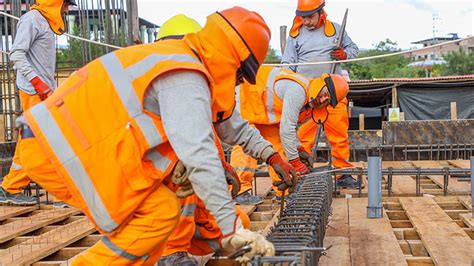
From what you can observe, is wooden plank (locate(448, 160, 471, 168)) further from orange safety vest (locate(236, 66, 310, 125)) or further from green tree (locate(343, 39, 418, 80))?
green tree (locate(343, 39, 418, 80))

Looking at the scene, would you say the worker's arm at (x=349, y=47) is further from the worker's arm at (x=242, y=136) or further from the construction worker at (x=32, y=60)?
the worker's arm at (x=242, y=136)

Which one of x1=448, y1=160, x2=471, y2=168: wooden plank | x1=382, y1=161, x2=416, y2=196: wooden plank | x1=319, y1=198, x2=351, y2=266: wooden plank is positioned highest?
x1=448, y1=160, x2=471, y2=168: wooden plank

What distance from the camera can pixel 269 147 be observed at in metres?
3.61

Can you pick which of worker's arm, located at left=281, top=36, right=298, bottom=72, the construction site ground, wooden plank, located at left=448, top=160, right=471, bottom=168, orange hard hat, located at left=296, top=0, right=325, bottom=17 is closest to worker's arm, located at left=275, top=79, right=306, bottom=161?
the construction site ground

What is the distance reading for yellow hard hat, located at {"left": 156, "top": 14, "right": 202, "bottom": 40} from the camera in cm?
470

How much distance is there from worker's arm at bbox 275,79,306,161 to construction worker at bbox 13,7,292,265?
256 cm

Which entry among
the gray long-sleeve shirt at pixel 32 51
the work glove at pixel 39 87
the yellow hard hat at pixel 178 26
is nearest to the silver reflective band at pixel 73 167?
the yellow hard hat at pixel 178 26

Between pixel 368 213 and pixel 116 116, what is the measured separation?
9.21 ft

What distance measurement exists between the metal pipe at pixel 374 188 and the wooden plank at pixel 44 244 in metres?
2.03

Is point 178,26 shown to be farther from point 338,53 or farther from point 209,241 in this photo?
point 338,53

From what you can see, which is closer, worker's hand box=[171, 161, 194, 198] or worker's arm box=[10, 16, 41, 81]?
worker's hand box=[171, 161, 194, 198]

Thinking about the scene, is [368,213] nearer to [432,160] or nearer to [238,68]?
[238,68]

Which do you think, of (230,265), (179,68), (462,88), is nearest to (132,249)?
(179,68)

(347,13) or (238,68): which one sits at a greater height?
(347,13)
